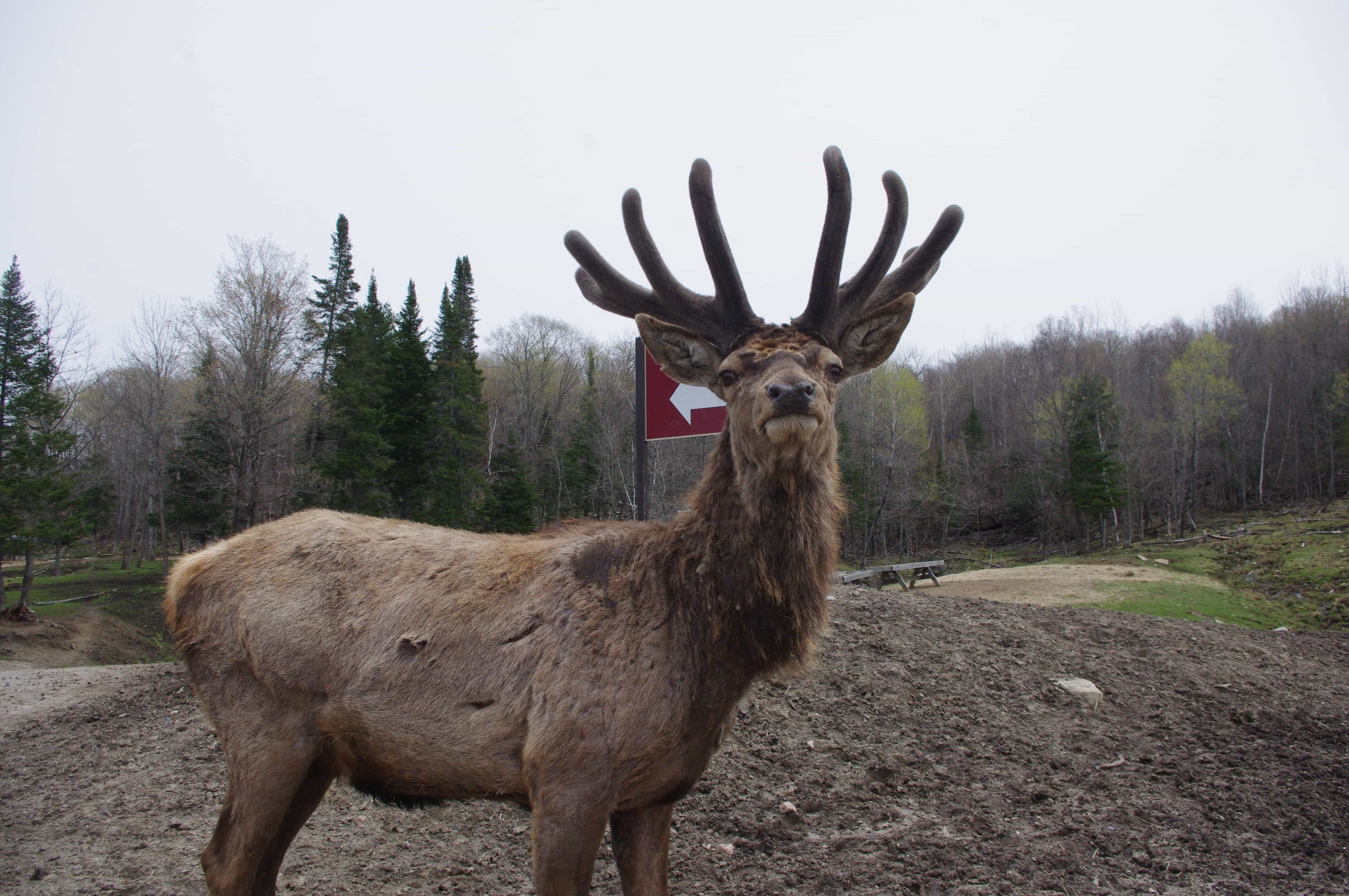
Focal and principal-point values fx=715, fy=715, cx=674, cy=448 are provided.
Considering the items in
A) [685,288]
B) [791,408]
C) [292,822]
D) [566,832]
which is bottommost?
[292,822]

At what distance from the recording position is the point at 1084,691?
747 centimetres

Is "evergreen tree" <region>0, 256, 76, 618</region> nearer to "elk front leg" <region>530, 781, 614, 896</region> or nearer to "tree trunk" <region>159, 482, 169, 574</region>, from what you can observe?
"tree trunk" <region>159, 482, 169, 574</region>

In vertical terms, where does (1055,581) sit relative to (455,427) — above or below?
below

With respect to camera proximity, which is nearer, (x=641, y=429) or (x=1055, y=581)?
(x=641, y=429)

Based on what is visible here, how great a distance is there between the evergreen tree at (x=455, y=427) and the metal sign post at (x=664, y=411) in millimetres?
23187

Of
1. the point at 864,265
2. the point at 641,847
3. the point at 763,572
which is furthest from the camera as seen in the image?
the point at 864,265

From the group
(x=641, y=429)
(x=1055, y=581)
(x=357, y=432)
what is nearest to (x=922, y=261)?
(x=641, y=429)

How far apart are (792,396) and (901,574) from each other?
20756 mm

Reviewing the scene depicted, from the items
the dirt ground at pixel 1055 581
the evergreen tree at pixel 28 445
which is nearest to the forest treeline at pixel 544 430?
the evergreen tree at pixel 28 445

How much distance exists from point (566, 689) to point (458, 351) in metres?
46.4

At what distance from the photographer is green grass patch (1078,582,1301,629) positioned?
53.2 ft

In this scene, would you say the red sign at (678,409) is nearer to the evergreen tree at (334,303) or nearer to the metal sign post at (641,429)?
the metal sign post at (641,429)

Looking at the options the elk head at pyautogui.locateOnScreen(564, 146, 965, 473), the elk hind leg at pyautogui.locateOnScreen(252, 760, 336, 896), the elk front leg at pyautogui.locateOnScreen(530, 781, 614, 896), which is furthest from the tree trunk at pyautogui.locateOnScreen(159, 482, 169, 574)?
the elk front leg at pyautogui.locateOnScreen(530, 781, 614, 896)

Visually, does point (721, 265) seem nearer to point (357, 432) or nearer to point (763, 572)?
point (763, 572)
